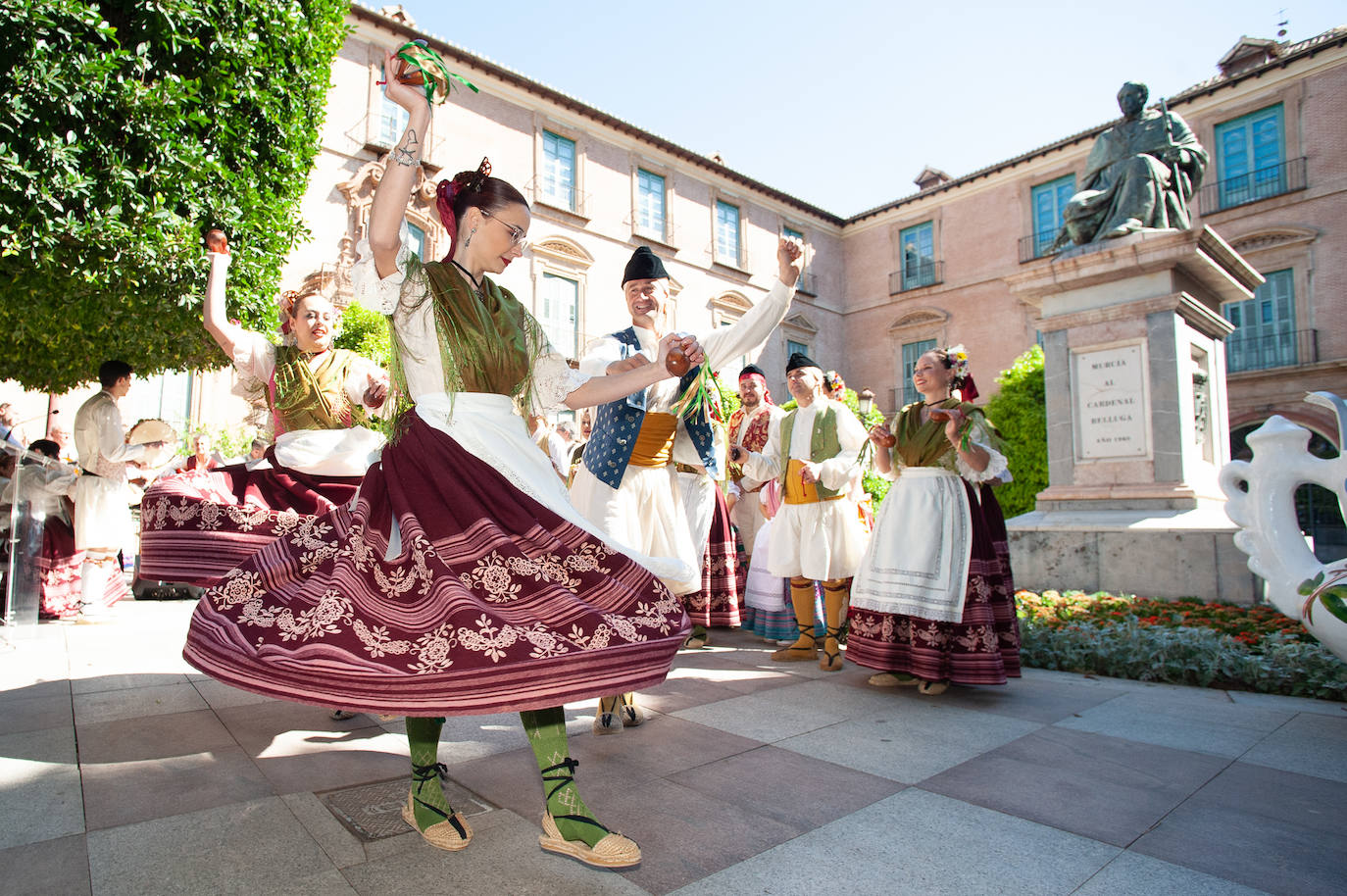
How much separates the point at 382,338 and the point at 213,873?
1481cm

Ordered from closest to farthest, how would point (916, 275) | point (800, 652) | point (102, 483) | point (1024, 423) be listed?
point (800, 652), point (102, 483), point (1024, 423), point (916, 275)

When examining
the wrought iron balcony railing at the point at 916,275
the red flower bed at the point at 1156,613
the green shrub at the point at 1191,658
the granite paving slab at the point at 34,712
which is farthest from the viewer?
the wrought iron balcony railing at the point at 916,275

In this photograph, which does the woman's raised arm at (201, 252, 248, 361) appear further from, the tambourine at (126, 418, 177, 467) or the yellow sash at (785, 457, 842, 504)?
the yellow sash at (785, 457, 842, 504)

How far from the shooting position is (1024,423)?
55.7 ft

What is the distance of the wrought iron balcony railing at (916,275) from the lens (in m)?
27.5

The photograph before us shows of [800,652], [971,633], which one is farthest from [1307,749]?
[800,652]

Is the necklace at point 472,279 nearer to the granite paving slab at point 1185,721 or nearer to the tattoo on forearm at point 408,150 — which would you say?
the tattoo on forearm at point 408,150

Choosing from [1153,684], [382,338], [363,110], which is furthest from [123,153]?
[363,110]

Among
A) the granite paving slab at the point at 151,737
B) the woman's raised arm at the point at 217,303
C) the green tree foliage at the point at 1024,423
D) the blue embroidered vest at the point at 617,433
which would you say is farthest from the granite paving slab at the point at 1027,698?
the green tree foliage at the point at 1024,423

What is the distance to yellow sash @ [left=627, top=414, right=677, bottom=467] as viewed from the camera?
3916 mm

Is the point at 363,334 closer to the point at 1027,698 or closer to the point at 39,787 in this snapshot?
the point at 39,787

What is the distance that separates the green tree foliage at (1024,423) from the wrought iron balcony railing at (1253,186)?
9.82m

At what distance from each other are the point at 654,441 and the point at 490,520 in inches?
72.0

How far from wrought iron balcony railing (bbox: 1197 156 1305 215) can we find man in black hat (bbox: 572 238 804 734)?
24.0 m
